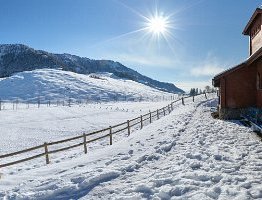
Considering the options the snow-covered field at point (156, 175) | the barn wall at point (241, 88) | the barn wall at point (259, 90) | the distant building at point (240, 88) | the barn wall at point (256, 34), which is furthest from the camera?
the barn wall at point (256, 34)

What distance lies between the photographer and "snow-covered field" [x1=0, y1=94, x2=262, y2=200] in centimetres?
884

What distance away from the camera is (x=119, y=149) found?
1507 centimetres

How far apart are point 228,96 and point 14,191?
1853cm

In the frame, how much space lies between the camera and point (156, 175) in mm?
10367

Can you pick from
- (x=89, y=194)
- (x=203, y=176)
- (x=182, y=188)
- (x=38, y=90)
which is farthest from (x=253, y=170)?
(x=38, y=90)

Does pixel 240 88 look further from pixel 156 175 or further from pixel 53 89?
pixel 53 89

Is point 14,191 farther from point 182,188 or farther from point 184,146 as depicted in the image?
point 184,146

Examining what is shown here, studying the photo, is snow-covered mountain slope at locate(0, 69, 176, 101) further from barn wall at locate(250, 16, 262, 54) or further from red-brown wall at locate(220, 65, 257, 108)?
red-brown wall at locate(220, 65, 257, 108)

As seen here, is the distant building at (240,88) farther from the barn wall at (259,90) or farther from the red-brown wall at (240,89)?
the barn wall at (259,90)

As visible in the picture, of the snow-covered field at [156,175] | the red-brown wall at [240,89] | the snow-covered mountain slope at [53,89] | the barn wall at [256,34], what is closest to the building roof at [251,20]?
the barn wall at [256,34]

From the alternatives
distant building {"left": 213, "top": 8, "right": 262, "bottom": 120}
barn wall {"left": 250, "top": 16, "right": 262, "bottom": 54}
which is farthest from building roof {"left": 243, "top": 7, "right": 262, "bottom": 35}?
barn wall {"left": 250, "top": 16, "right": 262, "bottom": 54}

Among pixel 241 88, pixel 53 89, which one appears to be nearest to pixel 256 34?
pixel 241 88

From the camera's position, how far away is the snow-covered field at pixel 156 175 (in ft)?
29.0

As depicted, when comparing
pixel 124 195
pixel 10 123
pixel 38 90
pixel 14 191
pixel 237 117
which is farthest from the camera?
pixel 38 90
